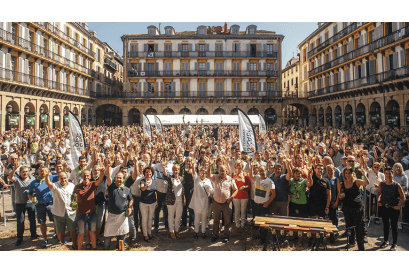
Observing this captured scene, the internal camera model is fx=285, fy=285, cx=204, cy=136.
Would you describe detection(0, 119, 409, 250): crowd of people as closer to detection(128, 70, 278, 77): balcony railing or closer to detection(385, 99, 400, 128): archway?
detection(385, 99, 400, 128): archway

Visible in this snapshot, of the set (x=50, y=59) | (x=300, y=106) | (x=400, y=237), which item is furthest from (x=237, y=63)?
(x=400, y=237)

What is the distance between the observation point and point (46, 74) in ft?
97.1

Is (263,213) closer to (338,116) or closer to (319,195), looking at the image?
(319,195)

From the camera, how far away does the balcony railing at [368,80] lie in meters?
22.7

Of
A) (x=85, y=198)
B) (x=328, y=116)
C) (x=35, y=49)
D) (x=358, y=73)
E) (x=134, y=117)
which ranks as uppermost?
(x=35, y=49)

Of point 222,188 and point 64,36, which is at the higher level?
point 64,36

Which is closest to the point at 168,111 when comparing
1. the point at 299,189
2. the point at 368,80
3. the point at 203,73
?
the point at 203,73

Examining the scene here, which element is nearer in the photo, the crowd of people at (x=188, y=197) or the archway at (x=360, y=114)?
the crowd of people at (x=188, y=197)

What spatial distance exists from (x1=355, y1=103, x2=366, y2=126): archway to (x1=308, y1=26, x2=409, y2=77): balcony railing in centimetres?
527

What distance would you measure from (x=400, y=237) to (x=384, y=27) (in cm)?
2501

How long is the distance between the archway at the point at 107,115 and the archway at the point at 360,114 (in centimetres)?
3340

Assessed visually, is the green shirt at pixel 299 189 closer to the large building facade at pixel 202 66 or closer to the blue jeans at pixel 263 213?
the blue jeans at pixel 263 213

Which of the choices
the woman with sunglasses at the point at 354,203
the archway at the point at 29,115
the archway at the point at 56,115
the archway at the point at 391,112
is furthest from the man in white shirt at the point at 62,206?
the archway at the point at 56,115

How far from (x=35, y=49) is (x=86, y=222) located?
27454mm
